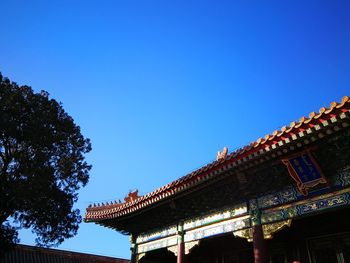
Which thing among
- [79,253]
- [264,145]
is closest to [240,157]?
[264,145]

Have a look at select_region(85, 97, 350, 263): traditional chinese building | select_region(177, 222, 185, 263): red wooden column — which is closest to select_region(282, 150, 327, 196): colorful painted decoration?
select_region(85, 97, 350, 263): traditional chinese building

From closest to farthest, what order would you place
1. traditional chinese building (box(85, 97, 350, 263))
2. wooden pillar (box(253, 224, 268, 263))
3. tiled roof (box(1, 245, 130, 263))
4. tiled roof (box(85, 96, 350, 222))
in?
tiled roof (box(85, 96, 350, 222)), traditional chinese building (box(85, 97, 350, 263)), wooden pillar (box(253, 224, 268, 263)), tiled roof (box(1, 245, 130, 263))

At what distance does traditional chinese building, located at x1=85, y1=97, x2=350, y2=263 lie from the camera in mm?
5418

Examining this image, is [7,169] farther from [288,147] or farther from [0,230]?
[288,147]

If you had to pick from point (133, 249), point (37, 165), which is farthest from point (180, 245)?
point (37, 165)

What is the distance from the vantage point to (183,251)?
818 centimetres

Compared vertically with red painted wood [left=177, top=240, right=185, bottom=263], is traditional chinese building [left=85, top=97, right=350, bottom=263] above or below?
above

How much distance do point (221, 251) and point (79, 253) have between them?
44.5ft

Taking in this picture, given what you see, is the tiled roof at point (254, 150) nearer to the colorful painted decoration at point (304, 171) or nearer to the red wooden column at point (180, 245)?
the colorful painted decoration at point (304, 171)

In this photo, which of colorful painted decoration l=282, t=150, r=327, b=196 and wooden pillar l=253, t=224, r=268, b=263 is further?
wooden pillar l=253, t=224, r=268, b=263

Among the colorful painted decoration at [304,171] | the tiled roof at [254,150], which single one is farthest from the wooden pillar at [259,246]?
the tiled roof at [254,150]

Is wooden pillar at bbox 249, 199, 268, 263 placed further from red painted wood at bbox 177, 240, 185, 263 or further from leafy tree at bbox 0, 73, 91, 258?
leafy tree at bbox 0, 73, 91, 258

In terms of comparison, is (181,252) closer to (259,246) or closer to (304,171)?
(259,246)

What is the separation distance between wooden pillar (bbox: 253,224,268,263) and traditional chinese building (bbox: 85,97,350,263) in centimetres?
2
